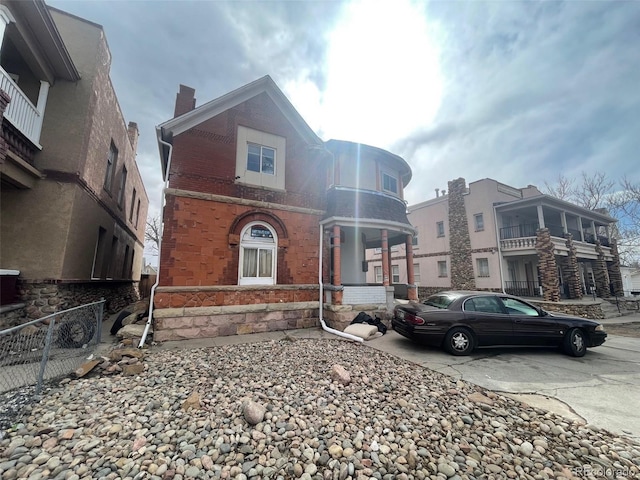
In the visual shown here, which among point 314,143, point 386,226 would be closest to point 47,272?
point 314,143

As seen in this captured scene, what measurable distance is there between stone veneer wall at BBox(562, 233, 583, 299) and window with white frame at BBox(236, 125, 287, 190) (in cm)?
1928

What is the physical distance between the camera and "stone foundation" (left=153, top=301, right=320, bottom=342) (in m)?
7.33

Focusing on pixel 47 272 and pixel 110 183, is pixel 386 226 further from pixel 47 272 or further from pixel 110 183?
pixel 110 183

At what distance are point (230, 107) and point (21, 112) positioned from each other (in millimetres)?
5238

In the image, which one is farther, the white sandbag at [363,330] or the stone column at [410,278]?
the stone column at [410,278]

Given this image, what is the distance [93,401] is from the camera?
382 centimetres

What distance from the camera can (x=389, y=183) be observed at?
38.3 ft

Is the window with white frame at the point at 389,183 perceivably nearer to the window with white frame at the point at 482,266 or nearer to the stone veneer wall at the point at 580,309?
the window with white frame at the point at 482,266

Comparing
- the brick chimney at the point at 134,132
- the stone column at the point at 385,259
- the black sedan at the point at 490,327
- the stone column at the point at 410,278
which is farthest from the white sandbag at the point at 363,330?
→ the brick chimney at the point at 134,132

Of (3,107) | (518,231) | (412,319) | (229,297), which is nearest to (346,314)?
(412,319)

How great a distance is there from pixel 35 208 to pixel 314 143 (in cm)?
863

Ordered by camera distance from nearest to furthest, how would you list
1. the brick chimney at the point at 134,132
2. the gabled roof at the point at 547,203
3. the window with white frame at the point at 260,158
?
the window with white frame at the point at 260,158, the brick chimney at the point at 134,132, the gabled roof at the point at 547,203

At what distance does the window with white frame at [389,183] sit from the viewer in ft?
37.5

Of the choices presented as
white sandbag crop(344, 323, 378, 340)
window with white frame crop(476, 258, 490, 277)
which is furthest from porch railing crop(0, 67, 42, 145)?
window with white frame crop(476, 258, 490, 277)
